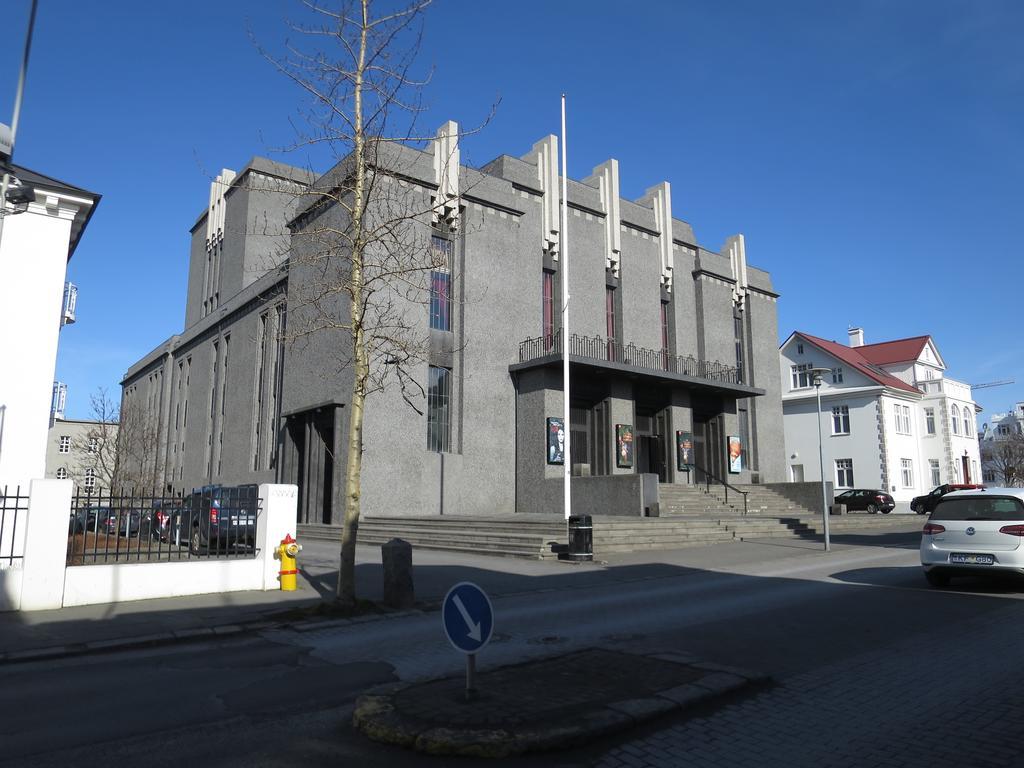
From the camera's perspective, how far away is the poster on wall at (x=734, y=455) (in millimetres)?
34969

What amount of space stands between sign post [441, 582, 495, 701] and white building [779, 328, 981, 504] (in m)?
42.9

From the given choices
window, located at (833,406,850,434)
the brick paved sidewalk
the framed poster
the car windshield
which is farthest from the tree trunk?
window, located at (833,406,850,434)

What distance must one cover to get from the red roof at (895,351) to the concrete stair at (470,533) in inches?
1645

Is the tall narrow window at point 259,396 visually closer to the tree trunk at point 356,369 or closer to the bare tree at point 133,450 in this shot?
the bare tree at point 133,450

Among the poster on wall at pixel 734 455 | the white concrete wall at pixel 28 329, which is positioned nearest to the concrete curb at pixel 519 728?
the white concrete wall at pixel 28 329

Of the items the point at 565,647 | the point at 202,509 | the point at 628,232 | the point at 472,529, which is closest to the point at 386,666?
the point at 565,647

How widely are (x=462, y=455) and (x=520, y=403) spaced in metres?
3.31

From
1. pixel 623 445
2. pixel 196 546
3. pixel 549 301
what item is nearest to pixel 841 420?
pixel 623 445

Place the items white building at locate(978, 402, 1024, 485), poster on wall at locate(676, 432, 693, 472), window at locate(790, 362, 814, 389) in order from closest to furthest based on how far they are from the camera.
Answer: poster on wall at locate(676, 432, 693, 472) < window at locate(790, 362, 814, 389) < white building at locate(978, 402, 1024, 485)

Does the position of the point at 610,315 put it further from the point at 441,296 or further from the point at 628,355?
the point at 441,296

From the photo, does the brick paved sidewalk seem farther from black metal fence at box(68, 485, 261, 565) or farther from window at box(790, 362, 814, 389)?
window at box(790, 362, 814, 389)

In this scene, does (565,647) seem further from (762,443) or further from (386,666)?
(762,443)

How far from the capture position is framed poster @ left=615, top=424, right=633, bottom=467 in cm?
2950

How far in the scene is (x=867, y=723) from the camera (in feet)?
17.2
